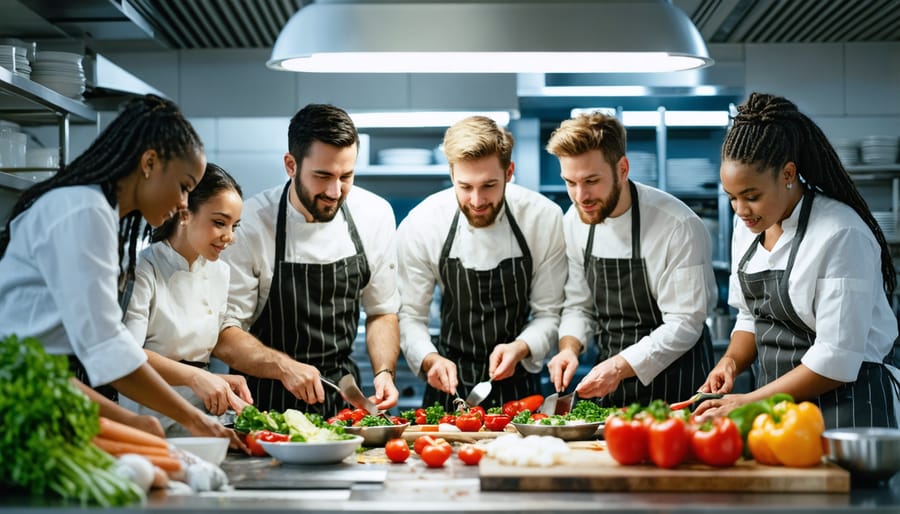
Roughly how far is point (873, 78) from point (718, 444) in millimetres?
5121

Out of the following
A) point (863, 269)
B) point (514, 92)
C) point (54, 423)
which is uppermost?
point (514, 92)

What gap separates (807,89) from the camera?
6453 mm

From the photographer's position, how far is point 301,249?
11.9 ft

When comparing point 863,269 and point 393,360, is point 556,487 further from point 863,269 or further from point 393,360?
point 393,360

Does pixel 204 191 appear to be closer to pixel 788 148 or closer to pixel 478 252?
pixel 478 252

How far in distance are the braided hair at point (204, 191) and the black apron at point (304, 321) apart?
501 mm

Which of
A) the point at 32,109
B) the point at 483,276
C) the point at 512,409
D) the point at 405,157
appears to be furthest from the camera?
the point at 405,157

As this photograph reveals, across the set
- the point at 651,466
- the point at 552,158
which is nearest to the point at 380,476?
the point at 651,466

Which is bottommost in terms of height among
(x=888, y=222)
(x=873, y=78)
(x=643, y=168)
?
(x=888, y=222)

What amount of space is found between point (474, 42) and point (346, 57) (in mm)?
413

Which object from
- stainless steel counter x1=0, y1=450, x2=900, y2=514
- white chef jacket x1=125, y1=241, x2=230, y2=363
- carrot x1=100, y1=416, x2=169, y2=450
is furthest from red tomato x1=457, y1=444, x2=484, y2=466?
white chef jacket x1=125, y1=241, x2=230, y2=363

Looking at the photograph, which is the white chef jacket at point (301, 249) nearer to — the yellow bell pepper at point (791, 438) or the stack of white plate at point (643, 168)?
the yellow bell pepper at point (791, 438)

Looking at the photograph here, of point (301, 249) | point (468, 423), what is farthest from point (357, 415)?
point (301, 249)

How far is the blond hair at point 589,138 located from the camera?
349 centimetres
